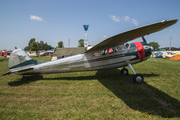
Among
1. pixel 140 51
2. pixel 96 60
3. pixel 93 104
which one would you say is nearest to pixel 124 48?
pixel 140 51

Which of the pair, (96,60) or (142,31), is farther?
(96,60)

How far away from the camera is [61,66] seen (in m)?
5.77

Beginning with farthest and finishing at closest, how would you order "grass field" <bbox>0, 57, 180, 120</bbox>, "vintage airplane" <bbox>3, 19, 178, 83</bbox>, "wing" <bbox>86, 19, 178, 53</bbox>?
1. "vintage airplane" <bbox>3, 19, 178, 83</bbox>
2. "wing" <bbox>86, 19, 178, 53</bbox>
3. "grass field" <bbox>0, 57, 180, 120</bbox>

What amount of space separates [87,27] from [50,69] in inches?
423

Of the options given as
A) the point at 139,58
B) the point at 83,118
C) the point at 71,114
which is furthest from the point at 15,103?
the point at 139,58

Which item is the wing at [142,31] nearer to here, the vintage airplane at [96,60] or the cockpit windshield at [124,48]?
the vintage airplane at [96,60]

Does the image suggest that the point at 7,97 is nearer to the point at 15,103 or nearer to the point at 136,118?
the point at 15,103

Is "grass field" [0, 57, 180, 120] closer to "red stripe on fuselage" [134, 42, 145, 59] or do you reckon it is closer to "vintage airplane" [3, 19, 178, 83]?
"vintage airplane" [3, 19, 178, 83]

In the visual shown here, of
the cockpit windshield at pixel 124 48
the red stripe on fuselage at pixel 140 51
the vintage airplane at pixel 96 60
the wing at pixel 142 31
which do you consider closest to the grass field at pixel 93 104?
the vintage airplane at pixel 96 60

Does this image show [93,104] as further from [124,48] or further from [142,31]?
[124,48]

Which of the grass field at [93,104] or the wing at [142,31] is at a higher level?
the wing at [142,31]

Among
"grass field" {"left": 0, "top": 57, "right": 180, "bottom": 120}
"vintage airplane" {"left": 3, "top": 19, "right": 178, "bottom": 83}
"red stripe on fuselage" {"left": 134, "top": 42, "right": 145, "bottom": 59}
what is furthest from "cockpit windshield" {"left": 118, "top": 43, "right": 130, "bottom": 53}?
"grass field" {"left": 0, "top": 57, "right": 180, "bottom": 120}

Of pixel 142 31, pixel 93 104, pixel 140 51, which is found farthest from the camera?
pixel 140 51

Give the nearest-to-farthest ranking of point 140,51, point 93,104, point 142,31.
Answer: point 93,104
point 142,31
point 140,51
